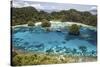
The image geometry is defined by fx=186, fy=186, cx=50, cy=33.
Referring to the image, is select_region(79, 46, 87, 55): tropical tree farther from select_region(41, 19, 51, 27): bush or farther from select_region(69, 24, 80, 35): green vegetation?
select_region(41, 19, 51, 27): bush

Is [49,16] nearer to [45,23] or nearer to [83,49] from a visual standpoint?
[45,23]

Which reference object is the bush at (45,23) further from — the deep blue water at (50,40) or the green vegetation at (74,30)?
the green vegetation at (74,30)

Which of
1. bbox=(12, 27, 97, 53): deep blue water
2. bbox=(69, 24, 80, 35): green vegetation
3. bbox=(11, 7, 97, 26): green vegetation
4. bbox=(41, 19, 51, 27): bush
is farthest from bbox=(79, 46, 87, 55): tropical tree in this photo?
bbox=(41, 19, 51, 27): bush

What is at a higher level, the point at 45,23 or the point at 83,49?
the point at 45,23

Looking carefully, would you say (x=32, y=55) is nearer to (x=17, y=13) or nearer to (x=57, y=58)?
(x=57, y=58)

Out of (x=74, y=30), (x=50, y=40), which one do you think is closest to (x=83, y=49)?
(x=74, y=30)

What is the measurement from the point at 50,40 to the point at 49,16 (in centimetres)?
29

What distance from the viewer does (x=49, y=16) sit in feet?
7.34

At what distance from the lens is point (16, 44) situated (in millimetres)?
2084

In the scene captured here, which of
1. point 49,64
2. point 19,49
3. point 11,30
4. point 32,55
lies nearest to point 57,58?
point 49,64

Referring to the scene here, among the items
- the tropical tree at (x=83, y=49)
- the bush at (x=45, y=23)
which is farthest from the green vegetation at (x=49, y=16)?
the tropical tree at (x=83, y=49)

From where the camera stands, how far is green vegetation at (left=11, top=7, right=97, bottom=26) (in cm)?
211

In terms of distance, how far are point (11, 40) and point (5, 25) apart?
0.18m

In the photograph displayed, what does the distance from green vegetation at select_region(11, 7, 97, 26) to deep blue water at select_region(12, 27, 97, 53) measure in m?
0.10
